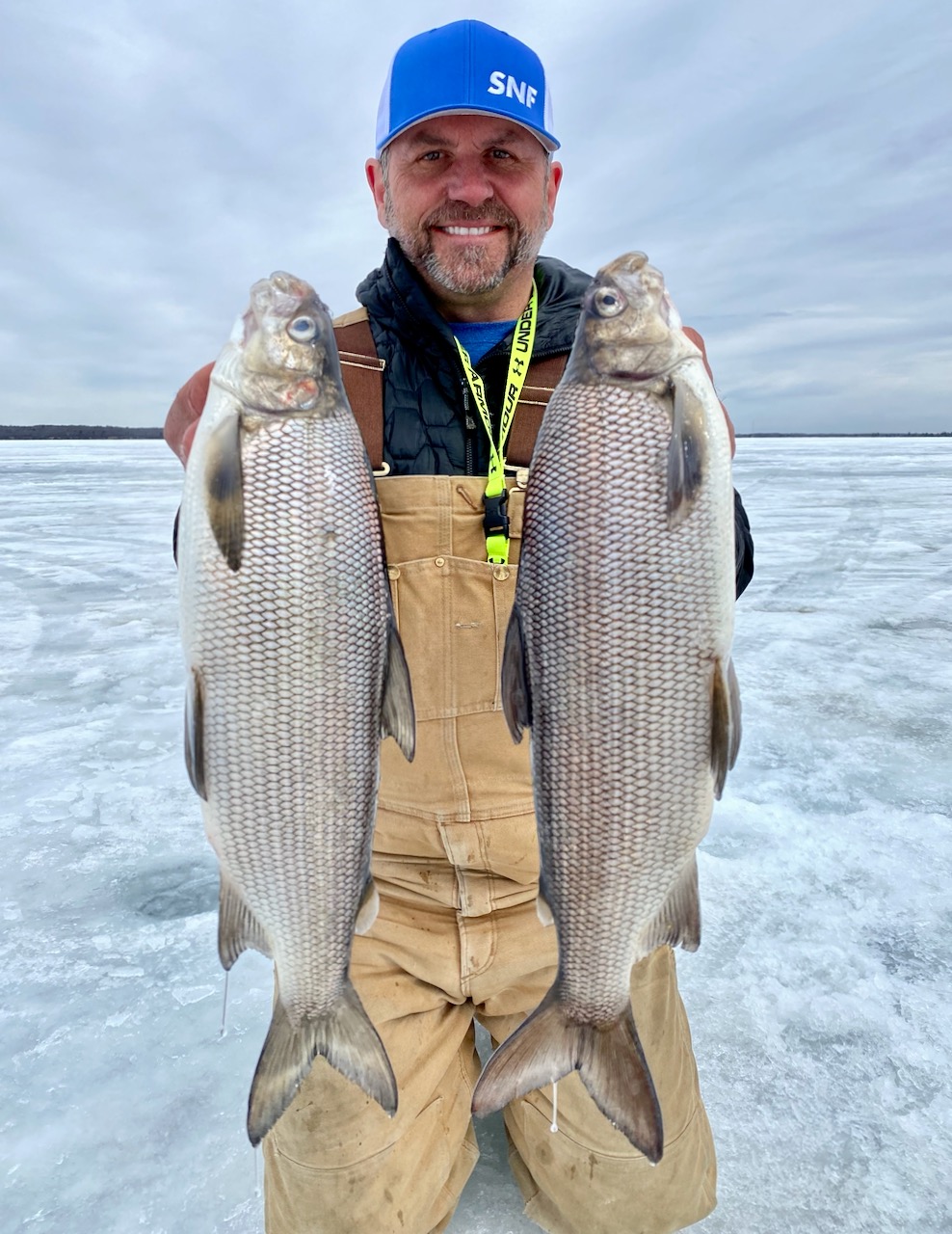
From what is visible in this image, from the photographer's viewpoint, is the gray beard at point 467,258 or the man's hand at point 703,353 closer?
the man's hand at point 703,353

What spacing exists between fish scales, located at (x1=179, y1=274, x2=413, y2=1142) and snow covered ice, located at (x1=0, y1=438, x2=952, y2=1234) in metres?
0.87

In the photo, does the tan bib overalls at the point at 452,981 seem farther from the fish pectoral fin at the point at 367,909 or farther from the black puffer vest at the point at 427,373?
the fish pectoral fin at the point at 367,909

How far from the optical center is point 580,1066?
192 centimetres

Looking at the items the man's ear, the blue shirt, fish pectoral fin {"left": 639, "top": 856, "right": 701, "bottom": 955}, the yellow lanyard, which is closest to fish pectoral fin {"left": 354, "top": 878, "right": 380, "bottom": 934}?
fish pectoral fin {"left": 639, "top": 856, "right": 701, "bottom": 955}

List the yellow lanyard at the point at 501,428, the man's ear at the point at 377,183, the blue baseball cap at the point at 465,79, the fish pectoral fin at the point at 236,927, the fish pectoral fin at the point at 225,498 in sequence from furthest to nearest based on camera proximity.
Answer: the man's ear at the point at 377,183 → the blue baseball cap at the point at 465,79 → the yellow lanyard at the point at 501,428 → the fish pectoral fin at the point at 236,927 → the fish pectoral fin at the point at 225,498

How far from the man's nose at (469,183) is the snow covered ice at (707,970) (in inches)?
104

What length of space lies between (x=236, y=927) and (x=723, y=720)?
3.98 ft

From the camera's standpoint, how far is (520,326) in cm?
239

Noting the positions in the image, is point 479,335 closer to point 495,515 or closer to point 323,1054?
point 495,515

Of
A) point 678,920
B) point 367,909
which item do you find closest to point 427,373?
point 367,909

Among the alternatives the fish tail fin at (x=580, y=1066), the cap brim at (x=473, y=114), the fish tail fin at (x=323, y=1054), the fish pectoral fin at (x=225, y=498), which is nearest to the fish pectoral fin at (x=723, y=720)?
the fish tail fin at (x=580, y=1066)

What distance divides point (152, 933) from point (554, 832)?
1.90m

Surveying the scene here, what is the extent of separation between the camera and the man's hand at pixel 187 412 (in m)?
2.15

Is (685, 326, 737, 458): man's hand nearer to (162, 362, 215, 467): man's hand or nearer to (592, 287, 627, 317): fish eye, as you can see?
(592, 287, 627, 317): fish eye
